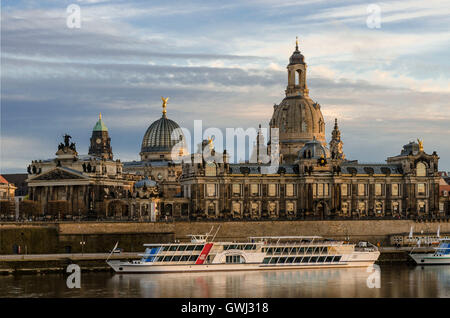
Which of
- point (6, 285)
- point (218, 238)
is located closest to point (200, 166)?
point (218, 238)

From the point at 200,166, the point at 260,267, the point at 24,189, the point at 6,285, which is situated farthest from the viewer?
the point at 24,189

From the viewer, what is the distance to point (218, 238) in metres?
120

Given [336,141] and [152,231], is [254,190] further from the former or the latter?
[336,141]

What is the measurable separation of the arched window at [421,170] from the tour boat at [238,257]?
111ft

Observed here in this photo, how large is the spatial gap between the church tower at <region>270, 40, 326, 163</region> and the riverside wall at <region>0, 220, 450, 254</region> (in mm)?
34106

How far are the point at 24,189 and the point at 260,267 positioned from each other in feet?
312

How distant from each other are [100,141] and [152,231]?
6826 cm

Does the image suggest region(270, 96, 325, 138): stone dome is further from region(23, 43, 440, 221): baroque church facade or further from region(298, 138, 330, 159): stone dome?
region(298, 138, 330, 159): stone dome

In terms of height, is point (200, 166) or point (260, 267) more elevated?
point (200, 166)

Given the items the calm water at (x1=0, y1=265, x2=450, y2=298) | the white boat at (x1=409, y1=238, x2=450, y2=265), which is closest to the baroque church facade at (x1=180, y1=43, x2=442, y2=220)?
the white boat at (x1=409, y1=238, x2=450, y2=265)

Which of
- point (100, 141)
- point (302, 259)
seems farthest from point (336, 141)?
point (302, 259)

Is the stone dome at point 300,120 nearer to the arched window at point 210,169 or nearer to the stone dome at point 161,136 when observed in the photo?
the stone dome at point 161,136
